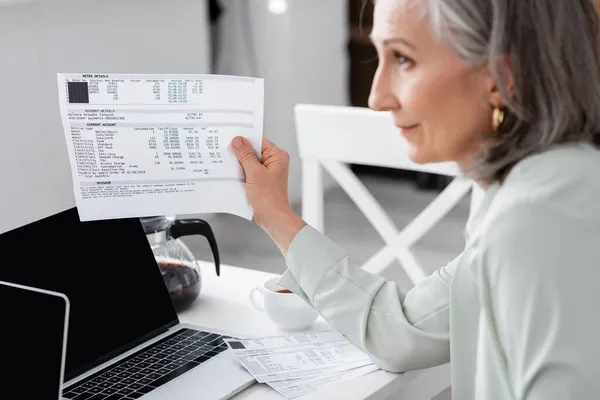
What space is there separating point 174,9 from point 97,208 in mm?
2429

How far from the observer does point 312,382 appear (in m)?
1.30

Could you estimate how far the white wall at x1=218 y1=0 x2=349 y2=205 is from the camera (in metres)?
4.36

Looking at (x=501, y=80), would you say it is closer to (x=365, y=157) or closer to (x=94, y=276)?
(x=94, y=276)

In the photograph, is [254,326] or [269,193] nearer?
[269,193]

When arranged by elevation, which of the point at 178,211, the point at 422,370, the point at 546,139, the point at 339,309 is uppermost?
the point at 546,139

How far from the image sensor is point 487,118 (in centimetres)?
116

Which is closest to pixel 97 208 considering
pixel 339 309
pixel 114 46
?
pixel 339 309

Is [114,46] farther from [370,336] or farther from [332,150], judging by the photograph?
[370,336]

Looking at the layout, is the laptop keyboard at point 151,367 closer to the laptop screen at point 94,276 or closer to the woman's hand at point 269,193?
the laptop screen at point 94,276

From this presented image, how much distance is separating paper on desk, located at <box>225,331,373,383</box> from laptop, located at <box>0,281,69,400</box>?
342 mm

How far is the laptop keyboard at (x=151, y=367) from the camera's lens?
1273 mm

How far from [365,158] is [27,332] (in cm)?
125

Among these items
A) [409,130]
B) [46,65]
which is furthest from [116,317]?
[46,65]

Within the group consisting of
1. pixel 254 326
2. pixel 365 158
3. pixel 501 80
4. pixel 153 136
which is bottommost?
pixel 254 326
